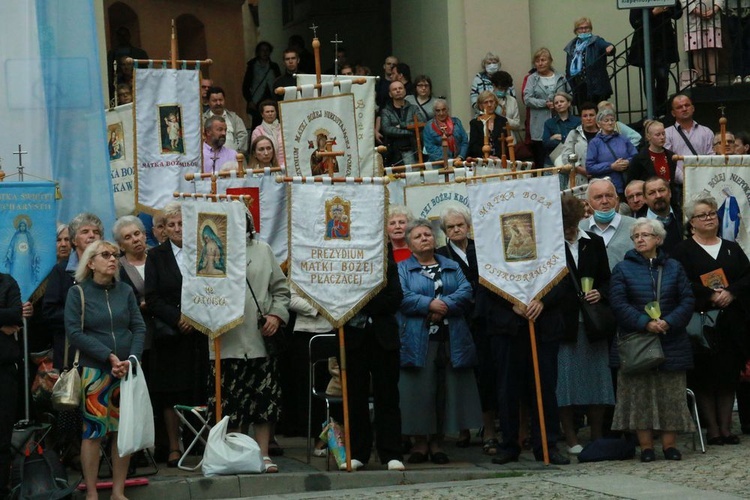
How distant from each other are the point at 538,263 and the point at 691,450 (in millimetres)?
1930

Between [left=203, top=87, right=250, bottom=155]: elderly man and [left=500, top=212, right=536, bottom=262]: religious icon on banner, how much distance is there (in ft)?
19.6

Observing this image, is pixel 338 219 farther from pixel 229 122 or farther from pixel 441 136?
pixel 441 136

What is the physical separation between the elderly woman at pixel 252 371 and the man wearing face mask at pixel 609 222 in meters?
2.95

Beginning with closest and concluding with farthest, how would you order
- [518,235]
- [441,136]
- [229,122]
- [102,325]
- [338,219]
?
[102,325], [338,219], [518,235], [229,122], [441,136]

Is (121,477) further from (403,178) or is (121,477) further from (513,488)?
(403,178)

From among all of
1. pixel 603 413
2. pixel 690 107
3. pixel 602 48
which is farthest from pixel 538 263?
pixel 602 48

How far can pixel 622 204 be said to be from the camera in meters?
15.3

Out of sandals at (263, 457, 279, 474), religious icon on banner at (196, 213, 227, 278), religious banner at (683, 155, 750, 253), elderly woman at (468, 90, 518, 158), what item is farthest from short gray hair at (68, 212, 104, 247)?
elderly woman at (468, 90, 518, 158)

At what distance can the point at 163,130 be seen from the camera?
A: 15.6m

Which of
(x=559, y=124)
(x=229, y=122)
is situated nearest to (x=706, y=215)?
(x=559, y=124)

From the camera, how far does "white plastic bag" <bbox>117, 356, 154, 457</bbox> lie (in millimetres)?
11352

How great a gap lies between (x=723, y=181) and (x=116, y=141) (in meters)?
5.70

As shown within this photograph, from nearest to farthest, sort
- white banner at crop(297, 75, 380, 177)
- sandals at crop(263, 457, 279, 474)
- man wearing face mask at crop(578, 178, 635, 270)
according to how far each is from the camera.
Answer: sandals at crop(263, 457, 279, 474) → man wearing face mask at crop(578, 178, 635, 270) → white banner at crop(297, 75, 380, 177)

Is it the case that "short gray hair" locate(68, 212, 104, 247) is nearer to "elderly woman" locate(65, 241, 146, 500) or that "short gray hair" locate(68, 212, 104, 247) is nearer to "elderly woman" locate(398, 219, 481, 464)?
"elderly woman" locate(65, 241, 146, 500)
